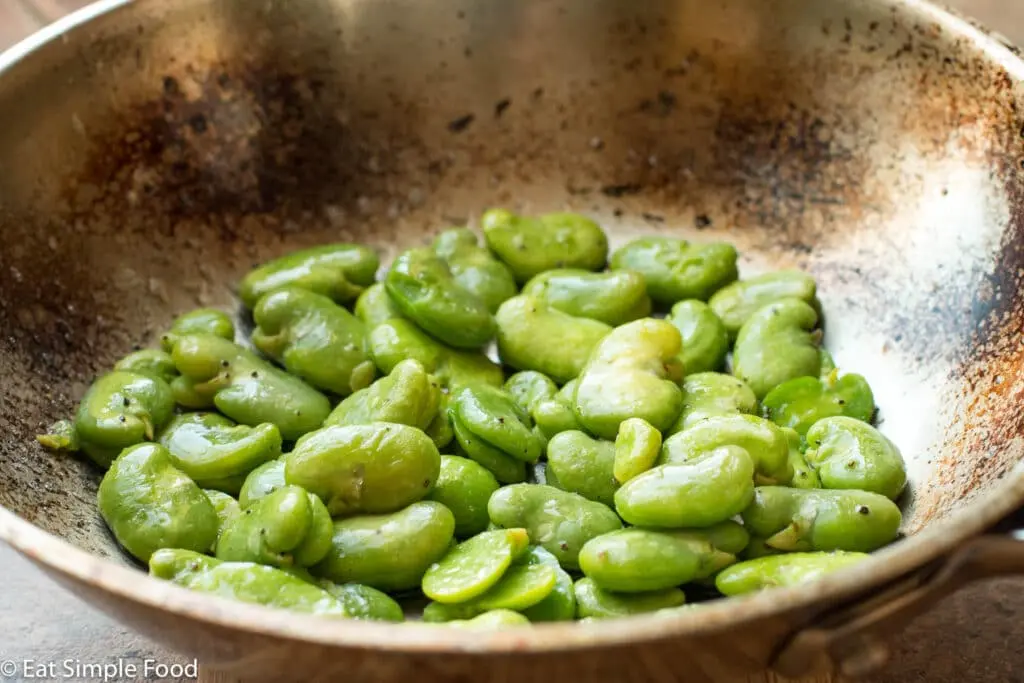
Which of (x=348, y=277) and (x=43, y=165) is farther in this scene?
(x=348, y=277)

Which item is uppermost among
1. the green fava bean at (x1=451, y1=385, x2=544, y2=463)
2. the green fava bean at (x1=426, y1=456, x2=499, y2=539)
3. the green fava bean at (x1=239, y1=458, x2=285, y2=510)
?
the green fava bean at (x1=451, y1=385, x2=544, y2=463)

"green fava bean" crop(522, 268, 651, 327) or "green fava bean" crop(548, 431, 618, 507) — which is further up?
"green fava bean" crop(522, 268, 651, 327)

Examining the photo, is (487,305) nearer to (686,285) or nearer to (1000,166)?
(686,285)

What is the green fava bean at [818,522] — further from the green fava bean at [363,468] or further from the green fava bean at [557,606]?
the green fava bean at [363,468]

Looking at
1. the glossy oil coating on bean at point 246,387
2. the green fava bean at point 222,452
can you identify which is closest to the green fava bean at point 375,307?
the glossy oil coating on bean at point 246,387

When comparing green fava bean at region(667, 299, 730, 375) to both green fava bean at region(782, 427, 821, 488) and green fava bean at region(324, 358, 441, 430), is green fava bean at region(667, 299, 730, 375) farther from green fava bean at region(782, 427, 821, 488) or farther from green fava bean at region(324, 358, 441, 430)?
green fava bean at region(324, 358, 441, 430)

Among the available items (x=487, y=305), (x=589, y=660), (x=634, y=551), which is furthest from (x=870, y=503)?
(x=487, y=305)

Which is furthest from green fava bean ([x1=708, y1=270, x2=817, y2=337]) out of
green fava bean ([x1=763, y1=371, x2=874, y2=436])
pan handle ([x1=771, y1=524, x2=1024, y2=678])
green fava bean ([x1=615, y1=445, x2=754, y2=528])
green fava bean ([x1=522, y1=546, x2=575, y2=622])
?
pan handle ([x1=771, y1=524, x2=1024, y2=678])

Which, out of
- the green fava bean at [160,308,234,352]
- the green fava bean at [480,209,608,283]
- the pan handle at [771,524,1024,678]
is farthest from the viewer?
the green fava bean at [480,209,608,283]
